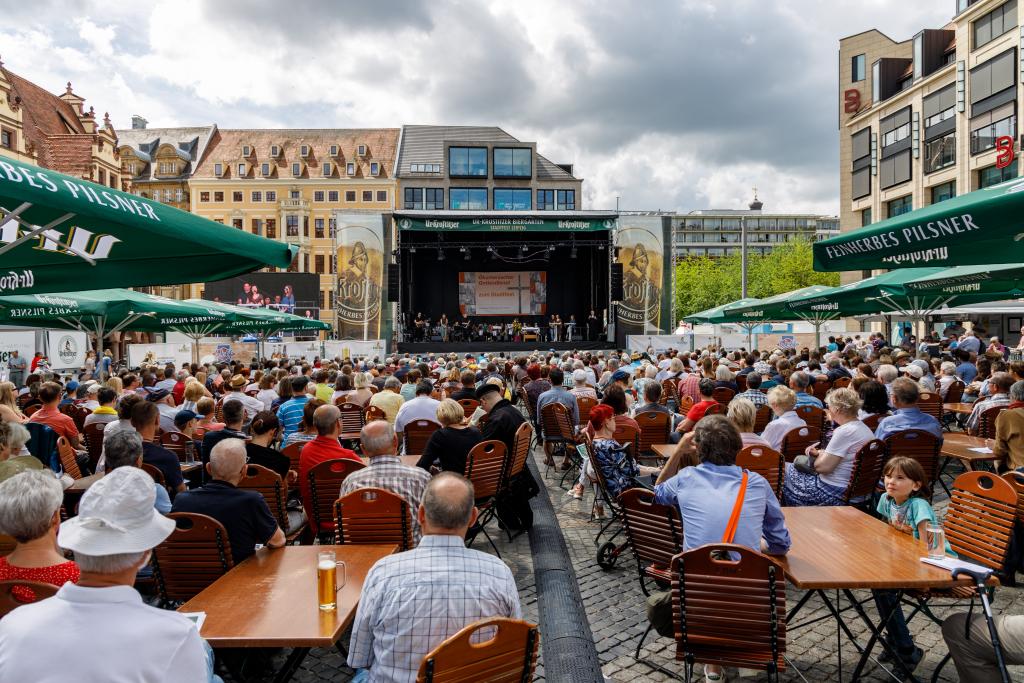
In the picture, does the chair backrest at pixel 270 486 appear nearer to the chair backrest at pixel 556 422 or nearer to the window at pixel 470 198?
the chair backrest at pixel 556 422

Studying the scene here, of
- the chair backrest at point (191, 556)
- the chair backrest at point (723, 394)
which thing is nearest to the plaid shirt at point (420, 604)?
the chair backrest at point (191, 556)

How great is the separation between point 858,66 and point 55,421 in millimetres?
46932

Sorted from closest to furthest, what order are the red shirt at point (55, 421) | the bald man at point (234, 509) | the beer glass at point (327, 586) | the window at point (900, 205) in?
the beer glass at point (327, 586), the bald man at point (234, 509), the red shirt at point (55, 421), the window at point (900, 205)

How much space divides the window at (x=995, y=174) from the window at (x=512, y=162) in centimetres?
2924

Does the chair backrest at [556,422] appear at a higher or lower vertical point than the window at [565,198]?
lower

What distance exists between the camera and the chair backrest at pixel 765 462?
180 inches

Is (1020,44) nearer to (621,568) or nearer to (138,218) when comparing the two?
(621,568)

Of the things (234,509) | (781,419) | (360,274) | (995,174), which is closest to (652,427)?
(781,419)

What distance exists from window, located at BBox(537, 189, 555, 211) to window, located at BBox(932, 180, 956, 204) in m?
27.0

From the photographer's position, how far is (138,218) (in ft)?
11.3

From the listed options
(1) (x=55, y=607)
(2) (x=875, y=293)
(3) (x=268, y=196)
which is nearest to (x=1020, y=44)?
(2) (x=875, y=293)

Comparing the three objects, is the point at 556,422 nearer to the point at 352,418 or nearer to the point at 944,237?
the point at 352,418

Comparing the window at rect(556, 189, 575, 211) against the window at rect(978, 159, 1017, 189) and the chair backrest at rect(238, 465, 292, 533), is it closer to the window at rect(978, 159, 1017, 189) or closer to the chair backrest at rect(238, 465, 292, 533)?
the window at rect(978, 159, 1017, 189)

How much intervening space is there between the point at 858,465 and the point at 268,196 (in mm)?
58982
